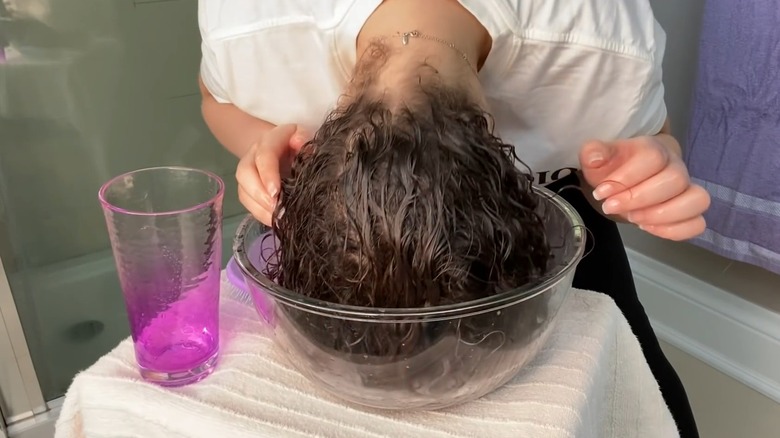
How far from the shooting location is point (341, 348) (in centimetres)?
44

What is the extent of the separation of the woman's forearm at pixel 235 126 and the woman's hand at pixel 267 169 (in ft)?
0.61

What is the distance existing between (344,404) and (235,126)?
0.40 metres

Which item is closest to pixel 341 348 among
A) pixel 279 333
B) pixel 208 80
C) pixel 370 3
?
pixel 279 333

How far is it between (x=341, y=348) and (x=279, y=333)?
0.19ft

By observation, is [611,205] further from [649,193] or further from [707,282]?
[707,282]

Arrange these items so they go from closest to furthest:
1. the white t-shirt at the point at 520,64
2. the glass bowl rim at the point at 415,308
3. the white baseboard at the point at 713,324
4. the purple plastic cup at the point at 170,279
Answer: the glass bowl rim at the point at 415,308
the purple plastic cup at the point at 170,279
the white t-shirt at the point at 520,64
the white baseboard at the point at 713,324

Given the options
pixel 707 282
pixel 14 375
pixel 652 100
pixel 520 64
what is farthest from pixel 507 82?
pixel 14 375

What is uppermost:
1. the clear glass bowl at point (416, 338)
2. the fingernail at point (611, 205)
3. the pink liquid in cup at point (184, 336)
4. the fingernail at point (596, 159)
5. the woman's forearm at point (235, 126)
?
the fingernail at point (596, 159)

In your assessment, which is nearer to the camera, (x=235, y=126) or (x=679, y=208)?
(x=679, y=208)

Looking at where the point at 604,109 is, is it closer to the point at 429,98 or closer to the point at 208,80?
the point at 429,98

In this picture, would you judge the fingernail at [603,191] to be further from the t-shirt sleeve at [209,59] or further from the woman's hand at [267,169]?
the t-shirt sleeve at [209,59]

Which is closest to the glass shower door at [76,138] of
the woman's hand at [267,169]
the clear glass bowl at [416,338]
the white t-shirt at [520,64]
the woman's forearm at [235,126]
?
the woman's forearm at [235,126]

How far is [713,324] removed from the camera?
1294mm

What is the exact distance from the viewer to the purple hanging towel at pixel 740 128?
955 millimetres
